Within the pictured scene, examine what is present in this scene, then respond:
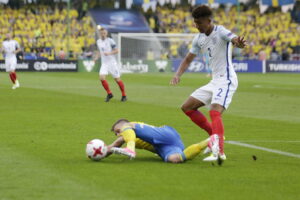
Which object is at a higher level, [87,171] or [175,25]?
[87,171]

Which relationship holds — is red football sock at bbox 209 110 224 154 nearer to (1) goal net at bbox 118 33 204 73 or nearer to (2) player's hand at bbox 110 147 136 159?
(2) player's hand at bbox 110 147 136 159

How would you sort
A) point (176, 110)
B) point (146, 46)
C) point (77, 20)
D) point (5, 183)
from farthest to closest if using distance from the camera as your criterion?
point (77, 20)
point (146, 46)
point (176, 110)
point (5, 183)

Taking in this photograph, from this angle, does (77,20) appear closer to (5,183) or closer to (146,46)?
(146,46)

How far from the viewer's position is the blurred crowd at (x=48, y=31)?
5650 cm

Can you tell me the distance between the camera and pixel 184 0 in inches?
2650

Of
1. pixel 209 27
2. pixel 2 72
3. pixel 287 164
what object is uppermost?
pixel 209 27

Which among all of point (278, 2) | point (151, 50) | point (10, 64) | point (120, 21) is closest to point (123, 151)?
point (10, 64)

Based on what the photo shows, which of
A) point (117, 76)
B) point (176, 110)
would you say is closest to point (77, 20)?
point (117, 76)

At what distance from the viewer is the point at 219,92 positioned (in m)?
10.3

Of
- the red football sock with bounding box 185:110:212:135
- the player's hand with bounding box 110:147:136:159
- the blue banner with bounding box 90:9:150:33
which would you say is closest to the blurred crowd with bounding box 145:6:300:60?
the blue banner with bounding box 90:9:150:33

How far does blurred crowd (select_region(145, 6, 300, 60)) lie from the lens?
63.7 metres

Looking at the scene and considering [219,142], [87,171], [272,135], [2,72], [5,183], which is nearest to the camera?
[5,183]

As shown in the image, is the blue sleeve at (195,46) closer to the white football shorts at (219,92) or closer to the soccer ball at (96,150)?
the white football shorts at (219,92)

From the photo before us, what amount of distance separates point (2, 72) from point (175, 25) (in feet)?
65.4
